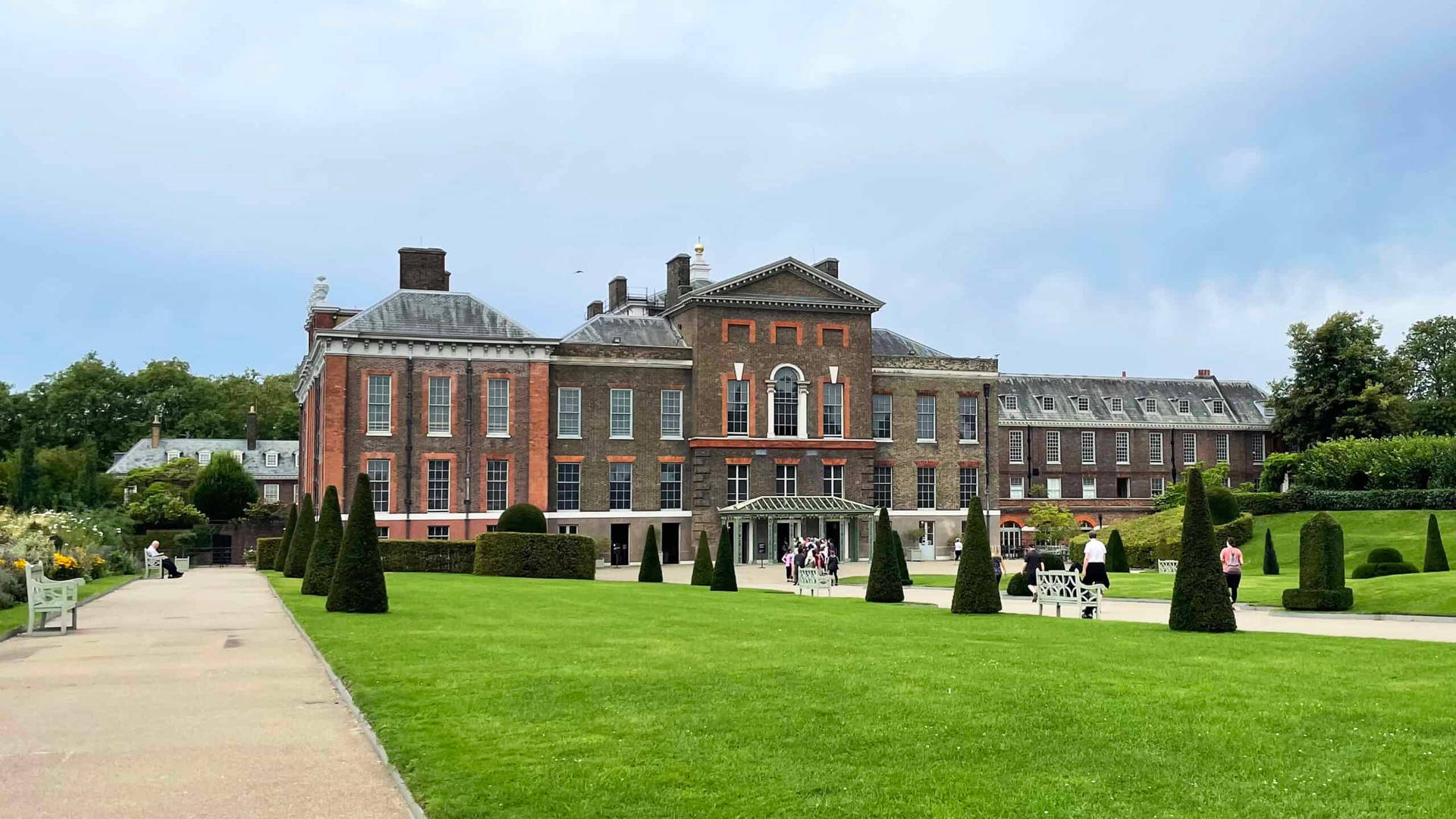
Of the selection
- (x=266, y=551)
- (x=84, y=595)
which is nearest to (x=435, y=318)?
(x=266, y=551)

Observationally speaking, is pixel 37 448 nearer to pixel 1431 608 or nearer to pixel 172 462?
pixel 172 462

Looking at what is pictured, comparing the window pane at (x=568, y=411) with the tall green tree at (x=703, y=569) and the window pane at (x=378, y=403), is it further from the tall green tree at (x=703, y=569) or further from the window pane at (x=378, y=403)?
the tall green tree at (x=703, y=569)

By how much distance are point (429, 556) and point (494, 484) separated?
11834 mm

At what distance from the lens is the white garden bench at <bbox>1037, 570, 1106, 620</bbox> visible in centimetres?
2331

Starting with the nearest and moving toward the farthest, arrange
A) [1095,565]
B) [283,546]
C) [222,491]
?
[1095,565] < [283,546] < [222,491]

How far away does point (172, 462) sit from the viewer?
73.3 m

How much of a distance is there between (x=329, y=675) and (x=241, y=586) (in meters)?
20.9

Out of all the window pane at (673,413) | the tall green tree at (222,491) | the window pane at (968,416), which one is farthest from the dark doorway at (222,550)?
the window pane at (968,416)

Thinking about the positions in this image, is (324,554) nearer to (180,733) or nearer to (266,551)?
(180,733)

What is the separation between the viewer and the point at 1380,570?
1394 inches

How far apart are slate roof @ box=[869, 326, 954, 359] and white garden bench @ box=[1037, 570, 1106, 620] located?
126 feet

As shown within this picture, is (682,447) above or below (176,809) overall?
above

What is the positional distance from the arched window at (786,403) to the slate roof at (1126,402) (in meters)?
19.7

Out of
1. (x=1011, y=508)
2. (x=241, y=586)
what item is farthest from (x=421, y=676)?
(x=1011, y=508)
